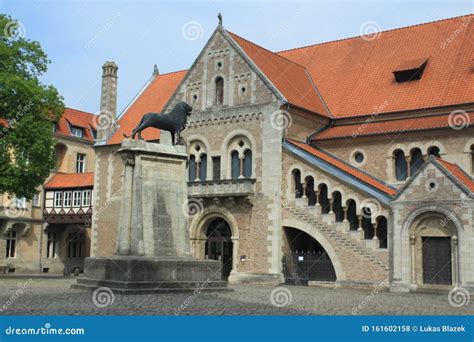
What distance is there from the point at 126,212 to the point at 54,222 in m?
32.6

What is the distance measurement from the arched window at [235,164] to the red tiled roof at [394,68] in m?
6.13

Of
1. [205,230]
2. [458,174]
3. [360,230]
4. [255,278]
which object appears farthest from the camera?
[205,230]

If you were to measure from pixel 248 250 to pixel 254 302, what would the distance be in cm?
1336

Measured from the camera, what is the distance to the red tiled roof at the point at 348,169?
28.1m

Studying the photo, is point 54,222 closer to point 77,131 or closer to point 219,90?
point 77,131

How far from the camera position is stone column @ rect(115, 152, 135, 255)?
1909cm

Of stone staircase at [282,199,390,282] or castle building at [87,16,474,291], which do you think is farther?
stone staircase at [282,199,390,282]

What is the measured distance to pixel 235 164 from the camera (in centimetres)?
3272

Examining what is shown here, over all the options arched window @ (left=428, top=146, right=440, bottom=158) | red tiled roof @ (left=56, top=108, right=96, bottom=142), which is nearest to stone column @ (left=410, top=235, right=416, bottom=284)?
arched window @ (left=428, top=146, right=440, bottom=158)

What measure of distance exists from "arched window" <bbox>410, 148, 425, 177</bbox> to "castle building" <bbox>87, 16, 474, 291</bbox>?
66 mm

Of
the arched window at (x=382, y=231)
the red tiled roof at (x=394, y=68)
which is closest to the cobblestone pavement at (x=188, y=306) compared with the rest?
the arched window at (x=382, y=231)

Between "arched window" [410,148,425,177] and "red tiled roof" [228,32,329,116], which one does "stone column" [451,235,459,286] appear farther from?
"red tiled roof" [228,32,329,116]

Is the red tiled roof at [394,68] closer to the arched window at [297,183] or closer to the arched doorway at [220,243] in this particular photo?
the arched window at [297,183]

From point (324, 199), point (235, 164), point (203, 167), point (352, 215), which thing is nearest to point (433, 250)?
point (352, 215)
